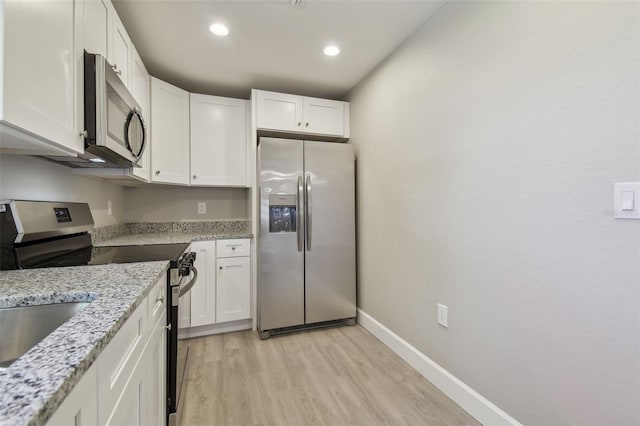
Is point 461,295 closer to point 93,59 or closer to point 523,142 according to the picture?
point 523,142

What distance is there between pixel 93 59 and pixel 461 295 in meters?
2.17

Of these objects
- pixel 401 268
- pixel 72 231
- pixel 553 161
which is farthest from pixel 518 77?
pixel 72 231

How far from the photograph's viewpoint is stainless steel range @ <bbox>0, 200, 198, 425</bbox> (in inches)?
46.4

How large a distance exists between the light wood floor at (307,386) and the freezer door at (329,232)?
33 cm

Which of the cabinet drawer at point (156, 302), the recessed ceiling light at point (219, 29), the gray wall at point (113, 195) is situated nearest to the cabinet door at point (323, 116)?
the recessed ceiling light at point (219, 29)

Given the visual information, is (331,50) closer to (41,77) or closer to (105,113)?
Answer: (105,113)

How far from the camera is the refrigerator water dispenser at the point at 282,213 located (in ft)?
8.04

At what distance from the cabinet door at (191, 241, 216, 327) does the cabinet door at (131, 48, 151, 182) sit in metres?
0.71

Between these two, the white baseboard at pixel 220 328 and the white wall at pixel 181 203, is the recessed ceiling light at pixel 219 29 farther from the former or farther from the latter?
the white baseboard at pixel 220 328

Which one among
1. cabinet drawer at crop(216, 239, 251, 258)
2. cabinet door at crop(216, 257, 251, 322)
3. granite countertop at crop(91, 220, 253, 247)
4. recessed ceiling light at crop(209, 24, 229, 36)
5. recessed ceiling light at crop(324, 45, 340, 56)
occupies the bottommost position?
cabinet door at crop(216, 257, 251, 322)

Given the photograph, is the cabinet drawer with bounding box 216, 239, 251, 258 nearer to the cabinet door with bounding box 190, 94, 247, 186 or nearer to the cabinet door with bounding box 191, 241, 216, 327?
the cabinet door with bounding box 191, 241, 216, 327

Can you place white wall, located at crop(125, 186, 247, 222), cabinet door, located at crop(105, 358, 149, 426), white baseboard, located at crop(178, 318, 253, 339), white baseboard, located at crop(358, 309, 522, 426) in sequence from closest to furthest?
cabinet door, located at crop(105, 358, 149, 426), white baseboard, located at crop(358, 309, 522, 426), white baseboard, located at crop(178, 318, 253, 339), white wall, located at crop(125, 186, 247, 222)

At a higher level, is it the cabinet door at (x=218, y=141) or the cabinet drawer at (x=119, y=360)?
the cabinet door at (x=218, y=141)

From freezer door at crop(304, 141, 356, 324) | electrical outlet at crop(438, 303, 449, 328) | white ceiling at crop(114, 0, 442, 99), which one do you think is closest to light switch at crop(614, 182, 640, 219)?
electrical outlet at crop(438, 303, 449, 328)
